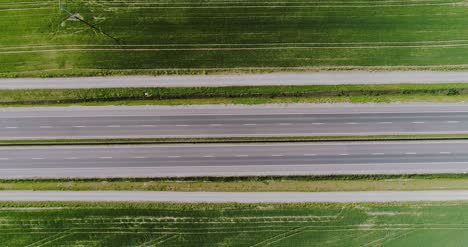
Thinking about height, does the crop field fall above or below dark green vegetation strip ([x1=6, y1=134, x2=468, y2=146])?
above

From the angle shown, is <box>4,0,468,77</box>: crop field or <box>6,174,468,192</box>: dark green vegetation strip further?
<box>4,0,468,77</box>: crop field

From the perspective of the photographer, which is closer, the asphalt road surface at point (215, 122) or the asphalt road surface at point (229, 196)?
the asphalt road surface at point (229, 196)

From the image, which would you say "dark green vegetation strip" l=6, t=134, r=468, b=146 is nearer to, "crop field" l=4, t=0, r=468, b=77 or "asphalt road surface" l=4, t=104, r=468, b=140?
"asphalt road surface" l=4, t=104, r=468, b=140

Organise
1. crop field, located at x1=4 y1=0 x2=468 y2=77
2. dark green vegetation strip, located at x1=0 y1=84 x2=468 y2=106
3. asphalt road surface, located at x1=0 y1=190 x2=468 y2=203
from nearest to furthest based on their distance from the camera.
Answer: asphalt road surface, located at x1=0 y1=190 x2=468 y2=203, dark green vegetation strip, located at x1=0 y1=84 x2=468 y2=106, crop field, located at x1=4 y1=0 x2=468 y2=77

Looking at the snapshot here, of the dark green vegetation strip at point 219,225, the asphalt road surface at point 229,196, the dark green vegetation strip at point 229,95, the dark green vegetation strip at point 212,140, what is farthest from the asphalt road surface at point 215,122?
the dark green vegetation strip at point 219,225

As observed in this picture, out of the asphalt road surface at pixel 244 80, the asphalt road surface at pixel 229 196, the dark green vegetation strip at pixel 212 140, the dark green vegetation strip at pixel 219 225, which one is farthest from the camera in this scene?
the asphalt road surface at pixel 244 80

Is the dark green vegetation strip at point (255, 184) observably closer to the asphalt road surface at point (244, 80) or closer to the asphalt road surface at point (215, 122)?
the asphalt road surface at point (215, 122)

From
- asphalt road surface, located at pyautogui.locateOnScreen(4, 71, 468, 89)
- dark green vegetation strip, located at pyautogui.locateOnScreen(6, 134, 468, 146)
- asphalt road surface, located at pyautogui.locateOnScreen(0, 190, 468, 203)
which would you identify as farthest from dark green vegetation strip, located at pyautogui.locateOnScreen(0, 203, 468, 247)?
asphalt road surface, located at pyautogui.locateOnScreen(4, 71, 468, 89)

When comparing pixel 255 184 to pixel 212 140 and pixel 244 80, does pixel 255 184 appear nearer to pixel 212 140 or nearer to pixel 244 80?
pixel 212 140

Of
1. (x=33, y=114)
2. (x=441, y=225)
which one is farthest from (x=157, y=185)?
(x=441, y=225)
